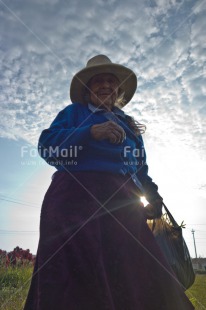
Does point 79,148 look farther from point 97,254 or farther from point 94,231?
point 97,254

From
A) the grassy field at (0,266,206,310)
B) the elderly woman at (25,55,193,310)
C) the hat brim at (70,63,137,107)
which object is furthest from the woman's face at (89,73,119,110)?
the grassy field at (0,266,206,310)

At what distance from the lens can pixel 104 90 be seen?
2602 mm

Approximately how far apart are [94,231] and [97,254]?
147 millimetres

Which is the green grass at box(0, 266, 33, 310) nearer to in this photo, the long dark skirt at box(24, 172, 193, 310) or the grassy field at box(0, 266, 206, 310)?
the grassy field at box(0, 266, 206, 310)

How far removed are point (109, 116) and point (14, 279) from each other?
3.88 meters

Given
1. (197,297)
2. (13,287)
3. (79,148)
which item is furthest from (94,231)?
(197,297)

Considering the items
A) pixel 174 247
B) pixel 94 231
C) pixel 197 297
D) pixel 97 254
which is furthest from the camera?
pixel 197 297

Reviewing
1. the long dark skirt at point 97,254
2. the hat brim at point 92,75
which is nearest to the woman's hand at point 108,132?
the long dark skirt at point 97,254

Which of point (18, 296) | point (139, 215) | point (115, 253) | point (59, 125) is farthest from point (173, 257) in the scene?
point (18, 296)

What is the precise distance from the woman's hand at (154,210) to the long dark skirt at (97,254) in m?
0.31

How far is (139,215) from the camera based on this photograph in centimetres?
210

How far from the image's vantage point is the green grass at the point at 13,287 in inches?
133

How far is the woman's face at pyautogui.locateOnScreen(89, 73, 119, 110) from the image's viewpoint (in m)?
2.56

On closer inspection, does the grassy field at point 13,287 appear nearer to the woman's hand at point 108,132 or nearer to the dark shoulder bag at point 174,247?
the dark shoulder bag at point 174,247
